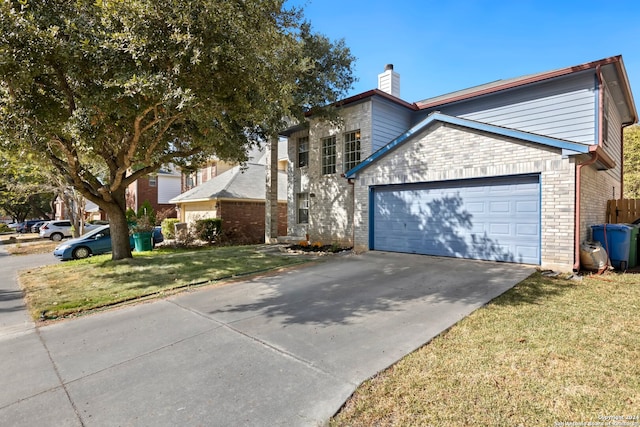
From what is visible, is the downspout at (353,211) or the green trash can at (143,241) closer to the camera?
the downspout at (353,211)

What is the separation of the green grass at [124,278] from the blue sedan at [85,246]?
283cm

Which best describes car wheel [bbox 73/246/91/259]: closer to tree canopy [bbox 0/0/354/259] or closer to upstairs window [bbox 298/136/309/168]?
tree canopy [bbox 0/0/354/259]

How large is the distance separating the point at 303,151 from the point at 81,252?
1100 cm

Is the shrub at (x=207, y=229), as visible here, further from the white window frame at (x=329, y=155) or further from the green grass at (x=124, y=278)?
the white window frame at (x=329, y=155)

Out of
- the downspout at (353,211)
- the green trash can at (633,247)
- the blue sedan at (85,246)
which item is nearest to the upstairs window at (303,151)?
the downspout at (353,211)

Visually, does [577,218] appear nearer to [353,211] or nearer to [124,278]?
[353,211]

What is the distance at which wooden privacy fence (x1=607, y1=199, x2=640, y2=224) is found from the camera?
420 inches

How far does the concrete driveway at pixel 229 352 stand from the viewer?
10.0 ft

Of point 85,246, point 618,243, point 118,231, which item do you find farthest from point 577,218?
point 85,246

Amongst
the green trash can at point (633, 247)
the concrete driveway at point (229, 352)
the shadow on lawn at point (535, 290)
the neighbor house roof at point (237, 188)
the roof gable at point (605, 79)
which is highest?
the roof gable at point (605, 79)

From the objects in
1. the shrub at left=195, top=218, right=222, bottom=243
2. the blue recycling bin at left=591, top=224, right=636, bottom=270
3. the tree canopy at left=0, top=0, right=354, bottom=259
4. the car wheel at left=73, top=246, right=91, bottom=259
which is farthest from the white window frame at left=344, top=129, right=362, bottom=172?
the car wheel at left=73, top=246, right=91, bottom=259

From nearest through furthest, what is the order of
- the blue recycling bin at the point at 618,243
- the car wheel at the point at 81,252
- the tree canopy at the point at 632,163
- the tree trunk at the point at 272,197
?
1. the blue recycling bin at the point at 618,243
2. the car wheel at the point at 81,252
3. the tree trunk at the point at 272,197
4. the tree canopy at the point at 632,163

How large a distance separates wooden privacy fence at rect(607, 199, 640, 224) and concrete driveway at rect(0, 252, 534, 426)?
6.31 metres

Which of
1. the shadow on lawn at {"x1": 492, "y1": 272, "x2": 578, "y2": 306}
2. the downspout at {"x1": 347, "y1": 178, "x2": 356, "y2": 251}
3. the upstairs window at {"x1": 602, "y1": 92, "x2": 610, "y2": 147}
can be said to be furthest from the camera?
the downspout at {"x1": 347, "y1": 178, "x2": 356, "y2": 251}
